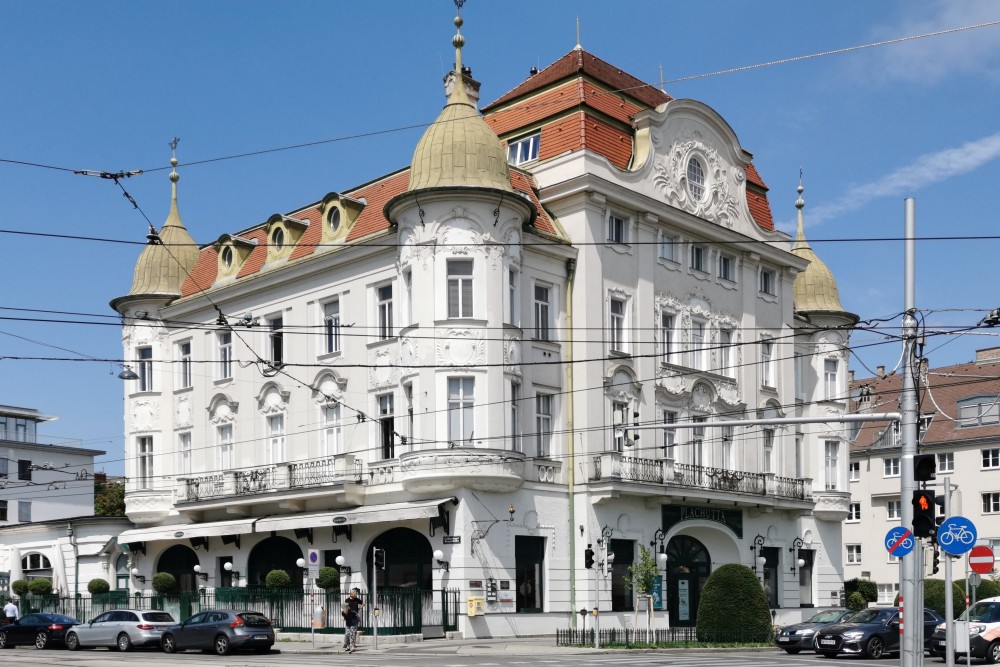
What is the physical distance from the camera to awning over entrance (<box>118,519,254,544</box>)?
4691cm

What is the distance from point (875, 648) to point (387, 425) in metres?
16.8

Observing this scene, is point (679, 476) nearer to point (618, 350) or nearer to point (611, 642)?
point (618, 350)

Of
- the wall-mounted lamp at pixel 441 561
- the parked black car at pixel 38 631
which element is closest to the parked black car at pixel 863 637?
the wall-mounted lamp at pixel 441 561

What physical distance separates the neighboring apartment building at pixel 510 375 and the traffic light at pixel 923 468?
1720cm

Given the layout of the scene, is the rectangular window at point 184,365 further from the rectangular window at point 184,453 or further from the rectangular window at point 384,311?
the rectangular window at point 384,311

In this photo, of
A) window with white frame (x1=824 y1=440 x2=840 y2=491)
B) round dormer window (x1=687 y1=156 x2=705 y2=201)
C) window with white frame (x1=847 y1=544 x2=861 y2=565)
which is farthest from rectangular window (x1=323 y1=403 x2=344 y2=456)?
window with white frame (x1=847 y1=544 x2=861 y2=565)

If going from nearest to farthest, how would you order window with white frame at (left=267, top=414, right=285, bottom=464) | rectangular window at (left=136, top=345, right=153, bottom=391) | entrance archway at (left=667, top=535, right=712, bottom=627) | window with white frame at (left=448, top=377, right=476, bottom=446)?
1. window with white frame at (left=448, top=377, right=476, bottom=446)
2. entrance archway at (left=667, top=535, right=712, bottom=627)
3. window with white frame at (left=267, top=414, right=285, bottom=464)
4. rectangular window at (left=136, top=345, right=153, bottom=391)

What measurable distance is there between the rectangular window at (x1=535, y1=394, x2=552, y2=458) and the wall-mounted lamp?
493 cm

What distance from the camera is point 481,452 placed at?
4016 centimetres

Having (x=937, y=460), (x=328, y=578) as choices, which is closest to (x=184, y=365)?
(x=328, y=578)

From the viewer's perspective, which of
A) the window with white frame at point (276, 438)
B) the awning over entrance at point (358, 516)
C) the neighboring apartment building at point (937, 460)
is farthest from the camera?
the neighboring apartment building at point (937, 460)

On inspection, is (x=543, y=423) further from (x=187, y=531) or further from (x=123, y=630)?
(x=187, y=531)

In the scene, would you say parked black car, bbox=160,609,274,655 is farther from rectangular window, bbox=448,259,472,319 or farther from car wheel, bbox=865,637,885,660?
car wheel, bbox=865,637,885,660

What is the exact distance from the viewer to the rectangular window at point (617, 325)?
148 ft
